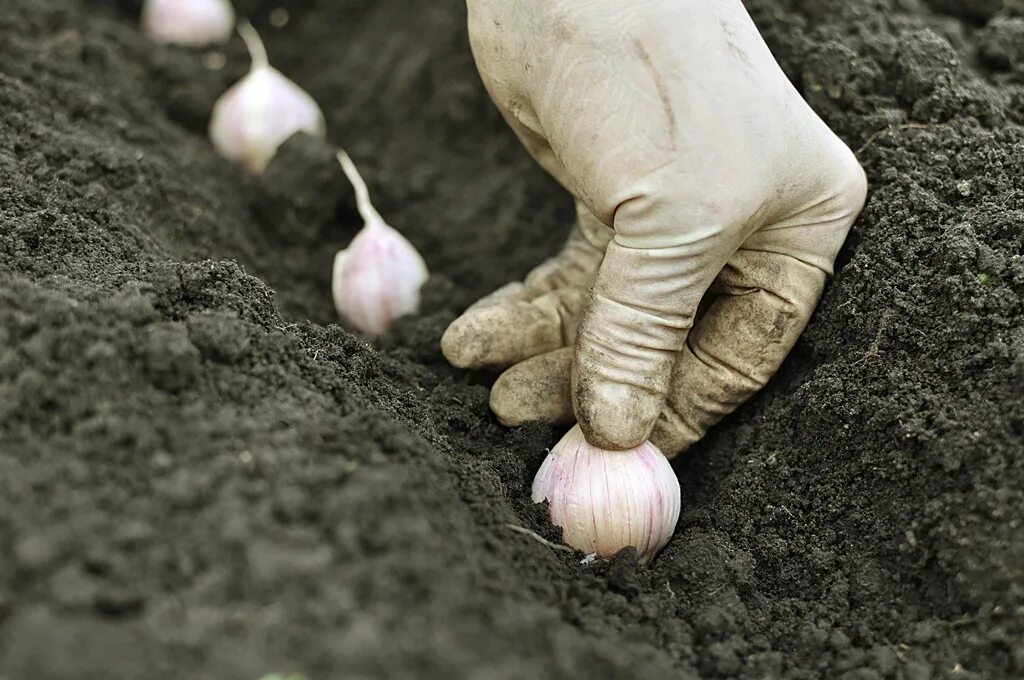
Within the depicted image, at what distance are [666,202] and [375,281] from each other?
0.69 metres

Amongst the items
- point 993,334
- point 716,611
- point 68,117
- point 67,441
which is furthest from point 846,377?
point 68,117

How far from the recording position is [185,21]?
99.2 inches

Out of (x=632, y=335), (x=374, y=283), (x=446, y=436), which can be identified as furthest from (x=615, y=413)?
(x=374, y=283)

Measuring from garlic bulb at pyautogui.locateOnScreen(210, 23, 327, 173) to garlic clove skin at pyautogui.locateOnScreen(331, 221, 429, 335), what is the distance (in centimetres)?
51

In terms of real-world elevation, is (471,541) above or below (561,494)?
above

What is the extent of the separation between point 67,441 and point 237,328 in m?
0.25

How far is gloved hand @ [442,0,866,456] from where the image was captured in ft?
4.00

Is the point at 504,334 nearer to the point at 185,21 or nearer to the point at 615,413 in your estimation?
the point at 615,413

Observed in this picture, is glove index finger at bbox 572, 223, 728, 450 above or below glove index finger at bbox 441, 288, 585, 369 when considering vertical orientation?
above

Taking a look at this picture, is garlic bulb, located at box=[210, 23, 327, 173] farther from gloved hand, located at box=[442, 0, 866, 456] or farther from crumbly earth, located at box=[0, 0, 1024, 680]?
gloved hand, located at box=[442, 0, 866, 456]

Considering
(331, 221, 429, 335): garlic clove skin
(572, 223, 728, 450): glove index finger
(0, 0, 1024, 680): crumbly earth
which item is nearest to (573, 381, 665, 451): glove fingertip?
(572, 223, 728, 450): glove index finger

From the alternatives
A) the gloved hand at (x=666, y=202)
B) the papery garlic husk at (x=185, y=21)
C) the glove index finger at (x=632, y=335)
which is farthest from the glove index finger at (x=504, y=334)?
the papery garlic husk at (x=185, y=21)

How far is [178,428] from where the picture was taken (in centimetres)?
100

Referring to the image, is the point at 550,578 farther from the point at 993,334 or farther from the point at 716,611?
the point at 993,334
